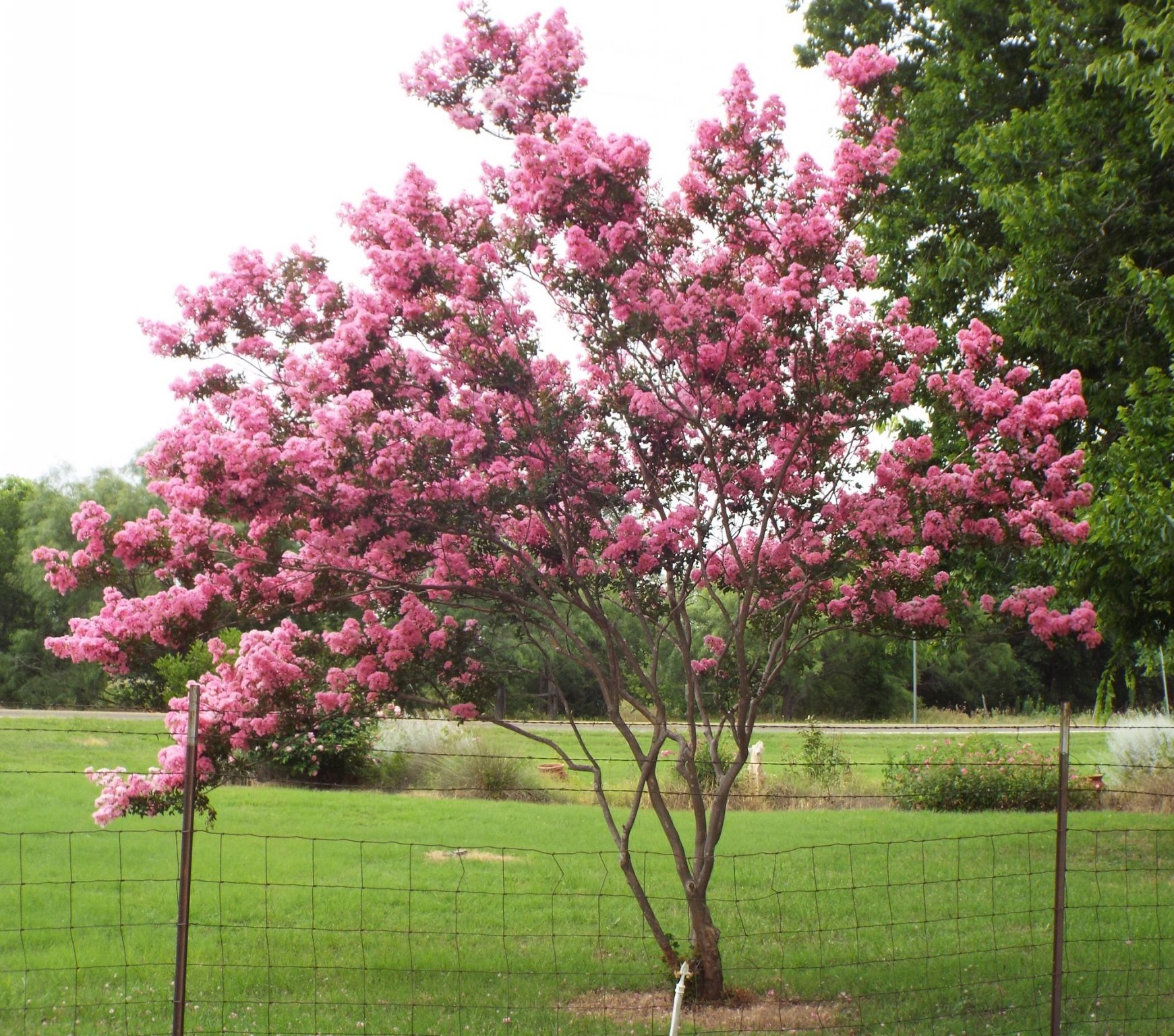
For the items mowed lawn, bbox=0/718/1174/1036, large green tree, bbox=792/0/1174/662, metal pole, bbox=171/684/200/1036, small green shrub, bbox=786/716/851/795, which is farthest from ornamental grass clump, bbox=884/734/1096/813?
metal pole, bbox=171/684/200/1036

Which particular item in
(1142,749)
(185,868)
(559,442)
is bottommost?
(1142,749)

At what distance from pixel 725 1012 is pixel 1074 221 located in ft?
28.0

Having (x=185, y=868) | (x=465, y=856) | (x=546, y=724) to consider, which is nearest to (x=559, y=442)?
(x=185, y=868)

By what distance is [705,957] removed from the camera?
667cm

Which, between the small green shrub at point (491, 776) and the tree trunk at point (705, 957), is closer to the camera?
the tree trunk at point (705, 957)

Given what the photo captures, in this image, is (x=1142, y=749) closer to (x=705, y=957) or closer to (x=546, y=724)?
(x=705, y=957)

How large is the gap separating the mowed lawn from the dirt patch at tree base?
0.03 meters

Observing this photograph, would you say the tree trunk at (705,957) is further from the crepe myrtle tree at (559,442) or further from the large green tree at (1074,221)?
the large green tree at (1074,221)

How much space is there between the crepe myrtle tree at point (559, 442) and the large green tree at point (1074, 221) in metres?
3.86

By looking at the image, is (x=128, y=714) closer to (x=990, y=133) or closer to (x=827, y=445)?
(x=990, y=133)

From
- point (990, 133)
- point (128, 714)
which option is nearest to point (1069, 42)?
point (990, 133)

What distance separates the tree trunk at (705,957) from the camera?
6660 millimetres

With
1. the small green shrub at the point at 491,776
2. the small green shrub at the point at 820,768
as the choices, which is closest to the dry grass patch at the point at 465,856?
the small green shrub at the point at 491,776

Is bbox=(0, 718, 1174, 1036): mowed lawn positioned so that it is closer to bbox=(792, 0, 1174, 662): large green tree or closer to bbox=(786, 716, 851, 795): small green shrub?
bbox=(792, 0, 1174, 662): large green tree
